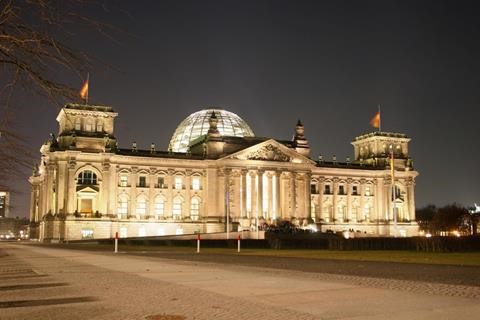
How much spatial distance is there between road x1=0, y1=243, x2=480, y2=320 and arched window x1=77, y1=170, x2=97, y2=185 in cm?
9198

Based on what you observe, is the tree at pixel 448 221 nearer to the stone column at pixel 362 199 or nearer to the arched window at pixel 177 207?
the stone column at pixel 362 199

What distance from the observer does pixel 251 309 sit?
45.1 feet

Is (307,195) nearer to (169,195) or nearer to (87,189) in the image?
(169,195)

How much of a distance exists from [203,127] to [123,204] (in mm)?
34079

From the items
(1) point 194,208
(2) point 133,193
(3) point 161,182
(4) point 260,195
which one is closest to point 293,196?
(4) point 260,195

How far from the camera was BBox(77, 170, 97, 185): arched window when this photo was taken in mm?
112681

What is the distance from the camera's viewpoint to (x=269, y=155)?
411ft

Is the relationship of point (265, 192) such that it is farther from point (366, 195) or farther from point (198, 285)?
point (198, 285)

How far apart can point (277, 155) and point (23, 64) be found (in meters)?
116

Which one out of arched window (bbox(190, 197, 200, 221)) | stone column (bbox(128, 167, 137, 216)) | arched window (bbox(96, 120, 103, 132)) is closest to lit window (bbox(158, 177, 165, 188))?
stone column (bbox(128, 167, 137, 216))

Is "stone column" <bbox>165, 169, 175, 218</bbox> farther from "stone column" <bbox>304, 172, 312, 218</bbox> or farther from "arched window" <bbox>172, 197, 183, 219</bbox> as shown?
"stone column" <bbox>304, 172, 312, 218</bbox>

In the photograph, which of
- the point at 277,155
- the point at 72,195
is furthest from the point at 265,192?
the point at 72,195

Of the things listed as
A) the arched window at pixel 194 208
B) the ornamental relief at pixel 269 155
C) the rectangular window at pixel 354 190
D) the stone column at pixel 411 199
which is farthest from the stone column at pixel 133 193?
the stone column at pixel 411 199

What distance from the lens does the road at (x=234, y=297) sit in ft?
42.9
